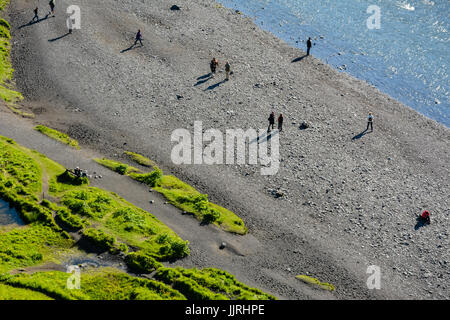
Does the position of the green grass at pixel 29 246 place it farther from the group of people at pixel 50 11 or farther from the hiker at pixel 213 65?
the group of people at pixel 50 11

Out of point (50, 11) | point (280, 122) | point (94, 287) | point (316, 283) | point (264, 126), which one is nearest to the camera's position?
point (94, 287)

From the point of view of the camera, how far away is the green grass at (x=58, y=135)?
166 ft

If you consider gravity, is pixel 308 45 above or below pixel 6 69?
above

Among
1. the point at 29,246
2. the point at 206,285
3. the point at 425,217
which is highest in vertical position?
the point at 425,217

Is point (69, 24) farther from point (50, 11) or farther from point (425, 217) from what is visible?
point (425, 217)

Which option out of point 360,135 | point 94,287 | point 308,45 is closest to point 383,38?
point 308,45

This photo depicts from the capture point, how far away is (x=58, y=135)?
51500 mm

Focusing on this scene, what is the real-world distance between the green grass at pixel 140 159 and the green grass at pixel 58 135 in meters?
5.45

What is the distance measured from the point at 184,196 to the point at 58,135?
16.6m

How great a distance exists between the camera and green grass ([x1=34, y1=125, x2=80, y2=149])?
50.6 m

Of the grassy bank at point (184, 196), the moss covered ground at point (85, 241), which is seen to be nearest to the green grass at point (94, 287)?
the moss covered ground at point (85, 241)

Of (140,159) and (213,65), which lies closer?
(140,159)

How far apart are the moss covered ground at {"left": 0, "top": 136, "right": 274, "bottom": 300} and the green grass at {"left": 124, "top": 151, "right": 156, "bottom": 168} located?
9.49 ft
